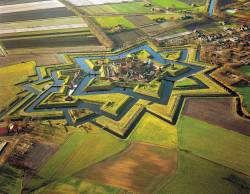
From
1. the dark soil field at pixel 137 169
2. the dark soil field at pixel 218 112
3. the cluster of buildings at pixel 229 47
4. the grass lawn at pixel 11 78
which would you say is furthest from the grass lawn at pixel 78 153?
the cluster of buildings at pixel 229 47

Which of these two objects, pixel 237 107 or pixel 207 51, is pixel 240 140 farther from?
pixel 207 51

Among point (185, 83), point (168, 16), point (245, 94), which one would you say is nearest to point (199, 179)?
point (245, 94)

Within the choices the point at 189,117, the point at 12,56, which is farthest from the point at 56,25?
the point at 189,117

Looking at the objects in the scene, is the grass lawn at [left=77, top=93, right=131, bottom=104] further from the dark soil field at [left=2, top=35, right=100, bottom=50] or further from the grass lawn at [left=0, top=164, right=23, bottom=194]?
the dark soil field at [left=2, top=35, right=100, bottom=50]

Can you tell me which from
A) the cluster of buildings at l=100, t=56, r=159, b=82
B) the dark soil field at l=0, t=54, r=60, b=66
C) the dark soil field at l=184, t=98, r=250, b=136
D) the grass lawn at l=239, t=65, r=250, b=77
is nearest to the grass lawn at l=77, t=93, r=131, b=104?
the cluster of buildings at l=100, t=56, r=159, b=82

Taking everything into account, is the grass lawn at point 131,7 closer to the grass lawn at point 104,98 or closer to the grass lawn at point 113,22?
the grass lawn at point 113,22

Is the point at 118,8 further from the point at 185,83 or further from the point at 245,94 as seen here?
the point at 245,94

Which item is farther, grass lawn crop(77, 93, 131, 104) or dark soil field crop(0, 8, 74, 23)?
dark soil field crop(0, 8, 74, 23)
